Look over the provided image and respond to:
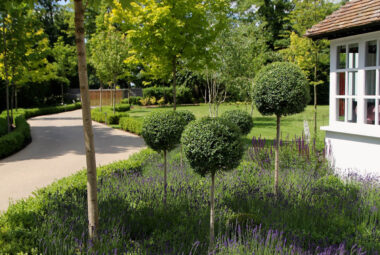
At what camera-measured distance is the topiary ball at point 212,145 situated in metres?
3.98

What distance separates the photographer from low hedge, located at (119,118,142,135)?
1587 cm

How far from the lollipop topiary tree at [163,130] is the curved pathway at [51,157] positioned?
2761mm

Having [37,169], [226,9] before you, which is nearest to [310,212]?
[37,169]

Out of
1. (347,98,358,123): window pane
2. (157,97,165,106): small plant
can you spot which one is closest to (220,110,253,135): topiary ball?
(347,98,358,123): window pane

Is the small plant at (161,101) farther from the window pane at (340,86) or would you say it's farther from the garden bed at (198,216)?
the garden bed at (198,216)

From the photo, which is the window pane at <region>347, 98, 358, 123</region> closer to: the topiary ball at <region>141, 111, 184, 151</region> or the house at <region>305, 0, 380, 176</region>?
the house at <region>305, 0, 380, 176</region>

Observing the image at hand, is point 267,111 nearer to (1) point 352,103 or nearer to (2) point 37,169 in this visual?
(1) point 352,103

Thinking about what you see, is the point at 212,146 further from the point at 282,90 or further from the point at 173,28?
the point at 173,28

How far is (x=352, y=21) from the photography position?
760 cm

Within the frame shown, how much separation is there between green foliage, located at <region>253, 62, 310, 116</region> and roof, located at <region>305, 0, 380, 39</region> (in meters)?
2.32

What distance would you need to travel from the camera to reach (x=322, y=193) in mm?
5934

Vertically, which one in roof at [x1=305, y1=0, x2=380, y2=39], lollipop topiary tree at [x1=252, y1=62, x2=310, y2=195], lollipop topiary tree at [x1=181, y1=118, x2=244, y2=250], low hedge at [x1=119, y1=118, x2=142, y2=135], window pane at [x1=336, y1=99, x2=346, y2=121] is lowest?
low hedge at [x1=119, y1=118, x2=142, y2=135]

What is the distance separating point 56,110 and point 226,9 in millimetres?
22659

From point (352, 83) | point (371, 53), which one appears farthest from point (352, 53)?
point (352, 83)
